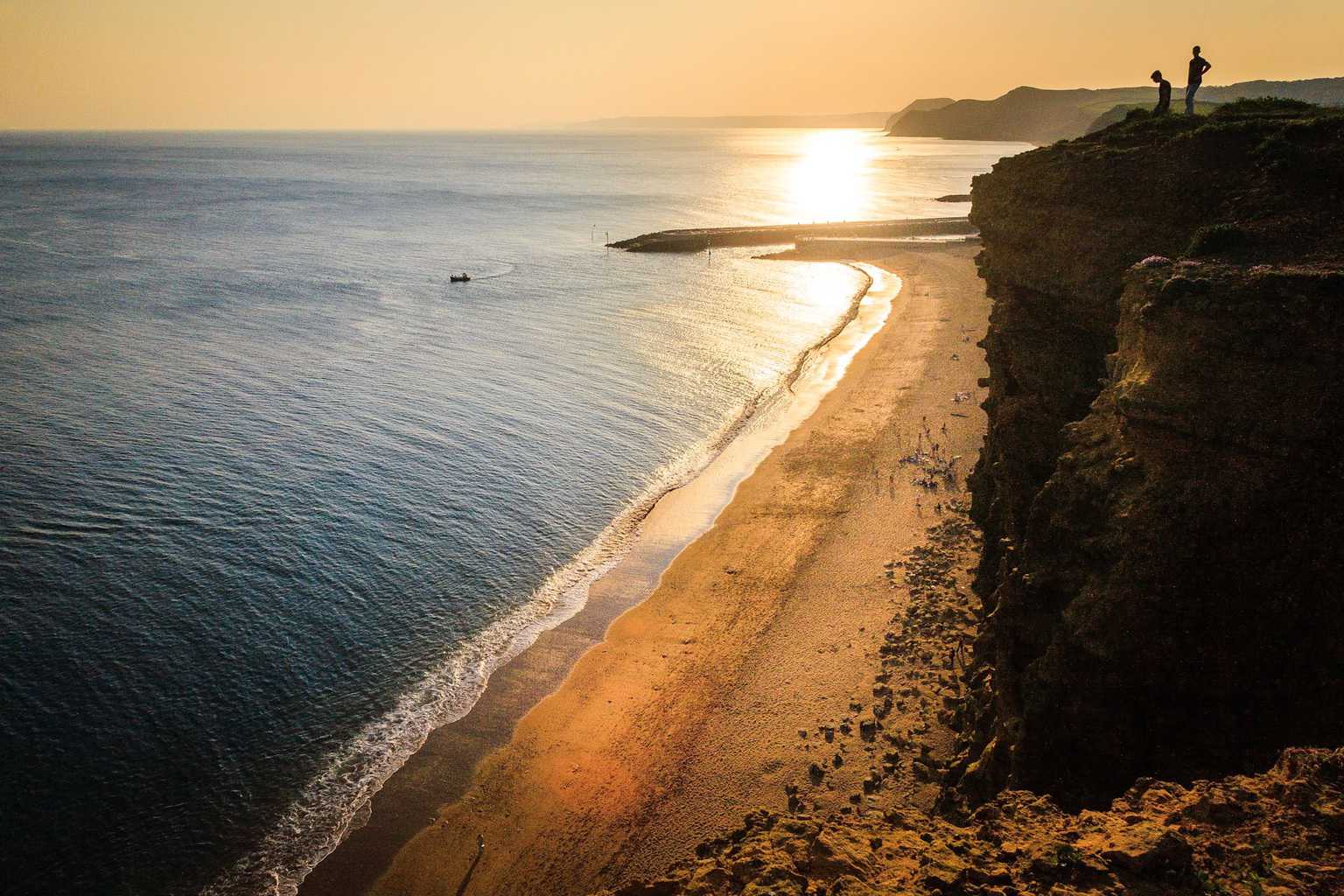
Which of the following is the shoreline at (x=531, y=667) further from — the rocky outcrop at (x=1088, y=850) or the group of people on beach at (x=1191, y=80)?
the group of people on beach at (x=1191, y=80)

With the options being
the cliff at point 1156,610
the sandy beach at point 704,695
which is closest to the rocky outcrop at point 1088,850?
the cliff at point 1156,610

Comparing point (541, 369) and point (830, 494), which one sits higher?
point (541, 369)

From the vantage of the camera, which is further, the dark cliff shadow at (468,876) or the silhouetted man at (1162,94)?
the silhouetted man at (1162,94)

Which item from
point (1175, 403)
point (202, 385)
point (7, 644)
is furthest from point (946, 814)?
point (202, 385)

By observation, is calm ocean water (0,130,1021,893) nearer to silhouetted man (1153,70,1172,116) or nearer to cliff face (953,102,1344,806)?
cliff face (953,102,1344,806)

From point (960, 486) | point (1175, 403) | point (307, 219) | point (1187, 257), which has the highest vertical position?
point (307, 219)

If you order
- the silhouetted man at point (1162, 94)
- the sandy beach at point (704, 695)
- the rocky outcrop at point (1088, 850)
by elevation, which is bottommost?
the sandy beach at point (704, 695)

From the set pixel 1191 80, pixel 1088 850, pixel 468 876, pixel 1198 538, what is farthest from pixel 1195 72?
pixel 468 876

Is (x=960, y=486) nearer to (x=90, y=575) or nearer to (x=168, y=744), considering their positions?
(x=168, y=744)
